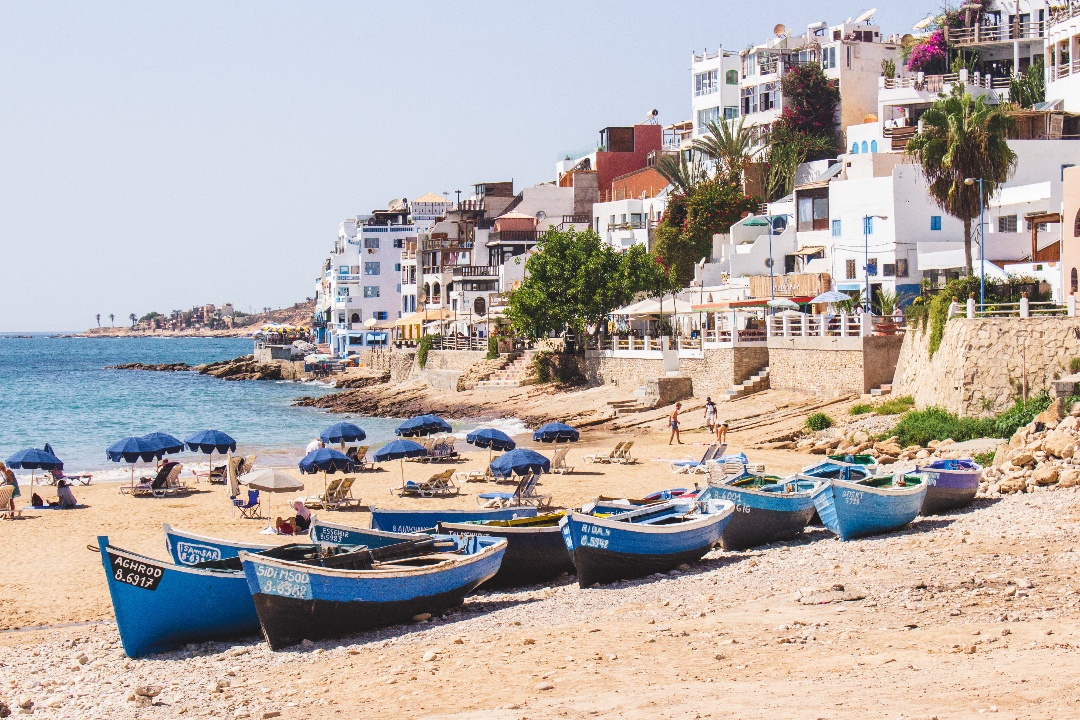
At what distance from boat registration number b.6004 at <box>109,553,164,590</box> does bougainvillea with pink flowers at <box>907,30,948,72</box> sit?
56.4m

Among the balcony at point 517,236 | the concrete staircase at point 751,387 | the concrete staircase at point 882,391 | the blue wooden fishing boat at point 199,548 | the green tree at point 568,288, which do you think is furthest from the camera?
the balcony at point 517,236

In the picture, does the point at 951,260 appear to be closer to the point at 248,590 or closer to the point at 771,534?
the point at 771,534

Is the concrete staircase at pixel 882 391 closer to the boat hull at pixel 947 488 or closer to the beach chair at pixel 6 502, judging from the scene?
the boat hull at pixel 947 488

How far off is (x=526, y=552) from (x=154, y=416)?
161 ft

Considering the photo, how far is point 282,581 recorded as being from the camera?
16.1m

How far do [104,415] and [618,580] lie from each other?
170 ft

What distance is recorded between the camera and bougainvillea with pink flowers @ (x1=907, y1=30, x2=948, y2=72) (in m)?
64.2

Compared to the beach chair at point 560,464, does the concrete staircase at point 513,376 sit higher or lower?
higher

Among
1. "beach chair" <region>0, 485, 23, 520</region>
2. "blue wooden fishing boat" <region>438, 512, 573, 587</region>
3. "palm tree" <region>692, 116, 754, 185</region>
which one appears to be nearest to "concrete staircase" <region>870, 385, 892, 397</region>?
"blue wooden fishing boat" <region>438, 512, 573, 587</region>

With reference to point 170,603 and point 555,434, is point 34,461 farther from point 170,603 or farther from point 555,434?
point 170,603

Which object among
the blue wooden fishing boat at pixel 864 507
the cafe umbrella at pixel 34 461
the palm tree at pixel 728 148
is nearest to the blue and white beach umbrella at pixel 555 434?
the cafe umbrella at pixel 34 461

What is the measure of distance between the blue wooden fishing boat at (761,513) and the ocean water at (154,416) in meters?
22.1

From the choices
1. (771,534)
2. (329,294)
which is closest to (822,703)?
(771,534)

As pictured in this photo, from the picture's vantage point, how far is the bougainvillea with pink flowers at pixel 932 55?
64.2 meters
